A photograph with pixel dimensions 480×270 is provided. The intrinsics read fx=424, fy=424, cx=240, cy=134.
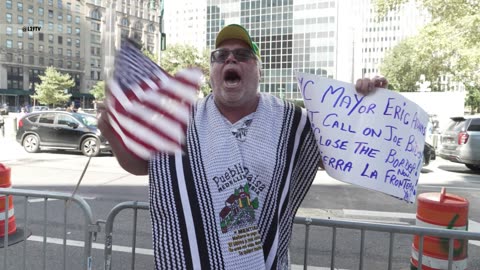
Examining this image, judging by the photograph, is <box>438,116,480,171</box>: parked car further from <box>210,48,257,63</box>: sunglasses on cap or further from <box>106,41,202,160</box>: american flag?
<box>106,41,202,160</box>: american flag

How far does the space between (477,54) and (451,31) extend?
1.59 meters

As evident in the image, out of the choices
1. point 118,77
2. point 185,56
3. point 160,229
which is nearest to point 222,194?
point 160,229

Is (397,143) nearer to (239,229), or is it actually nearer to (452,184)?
(239,229)

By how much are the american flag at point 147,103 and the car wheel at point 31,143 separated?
14.5 m

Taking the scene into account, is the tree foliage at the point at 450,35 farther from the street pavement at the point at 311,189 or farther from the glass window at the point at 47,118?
the glass window at the point at 47,118

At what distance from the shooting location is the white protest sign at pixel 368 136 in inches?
83.6

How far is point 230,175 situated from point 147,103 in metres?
0.49

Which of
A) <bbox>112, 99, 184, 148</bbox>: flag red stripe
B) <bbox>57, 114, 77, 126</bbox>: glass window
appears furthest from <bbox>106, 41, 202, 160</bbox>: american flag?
<bbox>57, 114, 77, 126</bbox>: glass window

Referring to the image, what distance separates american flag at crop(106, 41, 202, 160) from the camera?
1.76 metres

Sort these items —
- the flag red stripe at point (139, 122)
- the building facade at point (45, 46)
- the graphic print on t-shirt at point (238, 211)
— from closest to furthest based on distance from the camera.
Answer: the graphic print on t-shirt at point (238, 211), the flag red stripe at point (139, 122), the building facade at point (45, 46)

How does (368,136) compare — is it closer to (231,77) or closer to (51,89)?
(231,77)

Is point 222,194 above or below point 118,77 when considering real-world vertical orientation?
below

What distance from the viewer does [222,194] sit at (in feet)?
5.37

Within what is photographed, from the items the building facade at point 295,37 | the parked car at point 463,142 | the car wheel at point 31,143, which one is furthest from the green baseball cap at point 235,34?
the building facade at point 295,37
